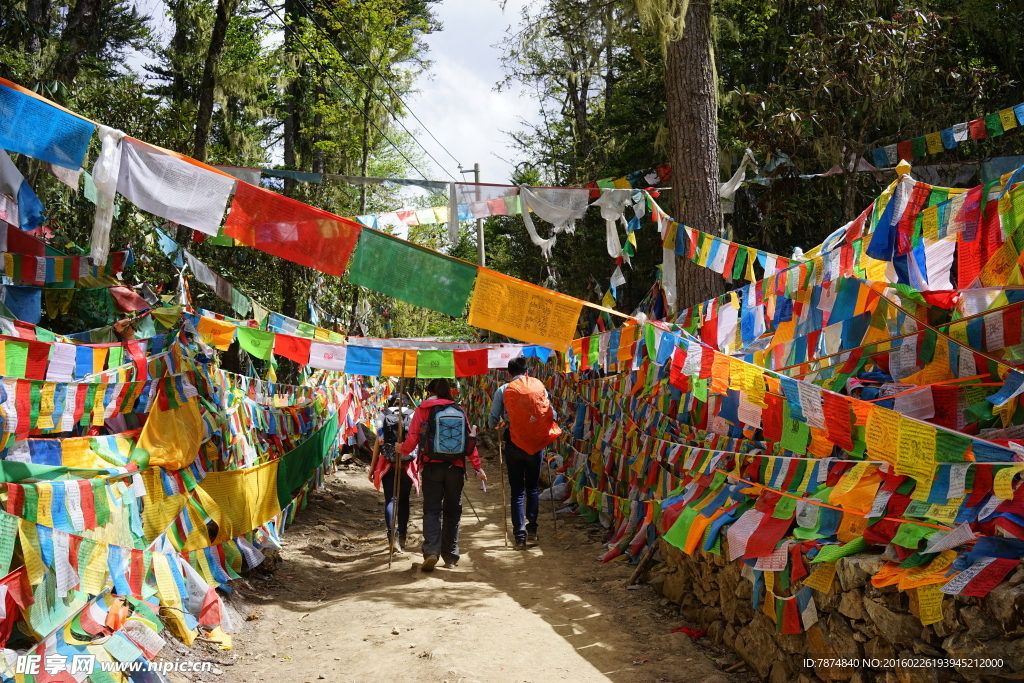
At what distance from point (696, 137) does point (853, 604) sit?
20.0 ft

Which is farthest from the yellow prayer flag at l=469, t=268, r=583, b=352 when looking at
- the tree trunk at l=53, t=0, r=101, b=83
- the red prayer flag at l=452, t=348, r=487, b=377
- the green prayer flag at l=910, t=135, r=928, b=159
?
the green prayer flag at l=910, t=135, r=928, b=159

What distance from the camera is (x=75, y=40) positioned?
9.61m

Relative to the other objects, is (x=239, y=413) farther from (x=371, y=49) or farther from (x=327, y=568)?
(x=371, y=49)

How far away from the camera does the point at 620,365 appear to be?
9484 mm

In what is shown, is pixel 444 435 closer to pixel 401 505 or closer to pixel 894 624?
pixel 401 505

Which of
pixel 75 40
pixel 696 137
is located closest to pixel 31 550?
pixel 696 137

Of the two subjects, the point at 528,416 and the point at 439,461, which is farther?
the point at 528,416

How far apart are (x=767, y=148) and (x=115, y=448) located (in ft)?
30.1

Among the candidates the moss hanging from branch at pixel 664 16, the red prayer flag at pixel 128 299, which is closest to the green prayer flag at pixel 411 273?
the moss hanging from branch at pixel 664 16

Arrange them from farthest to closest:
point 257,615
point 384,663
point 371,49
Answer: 1. point 371,49
2. point 257,615
3. point 384,663

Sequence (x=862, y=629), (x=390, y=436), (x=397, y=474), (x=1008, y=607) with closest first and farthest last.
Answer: (x=1008, y=607) → (x=862, y=629) → (x=397, y=474) → (x=390, y=436)

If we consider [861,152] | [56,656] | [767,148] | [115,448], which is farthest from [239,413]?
[861,152]

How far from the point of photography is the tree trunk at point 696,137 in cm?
900

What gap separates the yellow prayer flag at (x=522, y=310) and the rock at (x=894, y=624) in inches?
116
